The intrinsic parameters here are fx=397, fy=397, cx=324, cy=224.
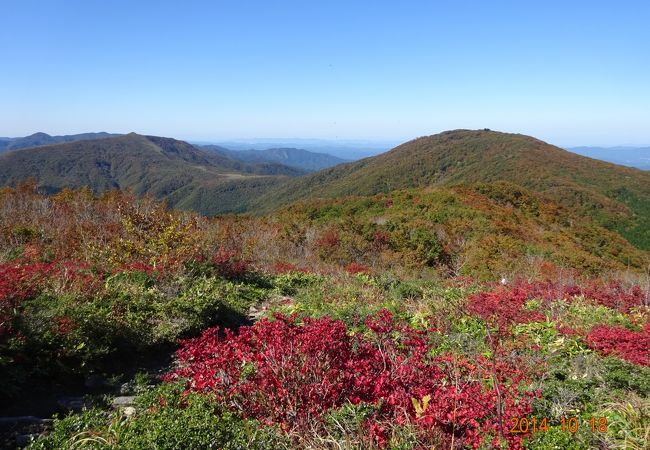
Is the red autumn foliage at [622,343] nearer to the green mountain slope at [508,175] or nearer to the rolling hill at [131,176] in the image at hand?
the green mountain slope at [508,175]

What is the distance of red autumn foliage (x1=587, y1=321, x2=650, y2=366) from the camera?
5270mm

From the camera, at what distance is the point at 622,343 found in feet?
18.4

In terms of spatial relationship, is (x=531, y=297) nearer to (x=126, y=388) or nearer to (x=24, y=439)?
(x=126, y=388)

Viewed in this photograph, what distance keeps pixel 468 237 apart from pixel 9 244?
18.5 m

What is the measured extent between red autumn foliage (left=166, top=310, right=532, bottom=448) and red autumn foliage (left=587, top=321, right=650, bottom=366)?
7.87 ft

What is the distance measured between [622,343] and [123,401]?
653 centimetres

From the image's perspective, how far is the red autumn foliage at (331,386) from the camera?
10.3 ft

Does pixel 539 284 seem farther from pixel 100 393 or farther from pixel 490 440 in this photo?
pixel 100 393

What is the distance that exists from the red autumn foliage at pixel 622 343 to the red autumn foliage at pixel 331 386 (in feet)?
7.87

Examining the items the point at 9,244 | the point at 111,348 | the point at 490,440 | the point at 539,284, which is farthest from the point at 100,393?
the point at 539,284

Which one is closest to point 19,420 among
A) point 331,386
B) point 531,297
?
point 331,386

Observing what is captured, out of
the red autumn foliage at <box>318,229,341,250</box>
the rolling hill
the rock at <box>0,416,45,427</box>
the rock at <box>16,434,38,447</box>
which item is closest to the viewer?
the rock at <box>16,434,38,447</box>

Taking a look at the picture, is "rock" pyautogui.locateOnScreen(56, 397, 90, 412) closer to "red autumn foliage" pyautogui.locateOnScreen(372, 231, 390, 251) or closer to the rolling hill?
"red autumn foliage" pyautogui.locateOnScreen(372, 231, 390, 251)

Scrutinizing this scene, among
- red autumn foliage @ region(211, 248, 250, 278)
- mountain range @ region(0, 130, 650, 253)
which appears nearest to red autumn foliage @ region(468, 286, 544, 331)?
red autumn foliage @ region(211, 248, 250, 278)
